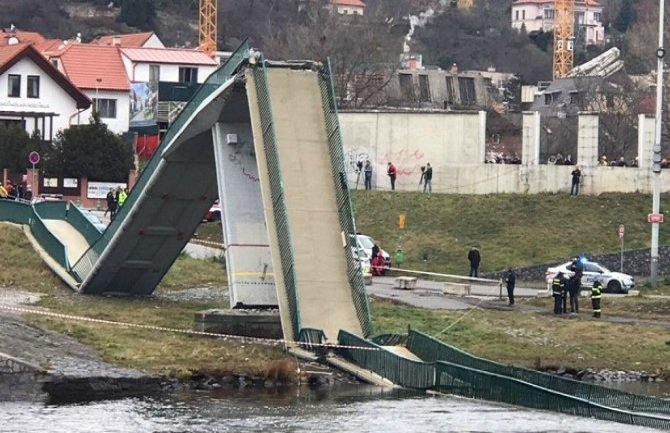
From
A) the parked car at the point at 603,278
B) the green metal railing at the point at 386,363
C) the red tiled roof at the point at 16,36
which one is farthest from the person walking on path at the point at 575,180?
the red tiled roof at the point at 16,36

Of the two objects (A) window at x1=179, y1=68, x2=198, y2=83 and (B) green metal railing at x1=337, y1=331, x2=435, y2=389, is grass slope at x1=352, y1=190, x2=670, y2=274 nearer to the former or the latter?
(B) green metal railing at x1=337, y1=331, x2=435, y2=389

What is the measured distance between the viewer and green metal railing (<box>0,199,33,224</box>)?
6106 cm

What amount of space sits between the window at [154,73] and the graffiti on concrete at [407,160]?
46764mm

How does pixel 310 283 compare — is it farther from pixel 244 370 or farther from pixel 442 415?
pixel 442 415

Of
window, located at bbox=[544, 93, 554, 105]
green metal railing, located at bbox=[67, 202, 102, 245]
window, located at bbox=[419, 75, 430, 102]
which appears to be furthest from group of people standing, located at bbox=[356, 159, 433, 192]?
window, located at bbox=[544, 93, 554, 105]

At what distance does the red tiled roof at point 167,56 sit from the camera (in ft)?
402

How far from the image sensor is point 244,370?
1560 inches

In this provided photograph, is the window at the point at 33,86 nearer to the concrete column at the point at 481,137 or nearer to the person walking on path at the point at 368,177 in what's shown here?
the person walking on path at the point at 368,177

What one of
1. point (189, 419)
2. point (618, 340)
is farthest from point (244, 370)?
point (618, 340)

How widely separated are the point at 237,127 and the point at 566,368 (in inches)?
387

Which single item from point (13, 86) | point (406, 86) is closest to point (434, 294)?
point (13, 86)

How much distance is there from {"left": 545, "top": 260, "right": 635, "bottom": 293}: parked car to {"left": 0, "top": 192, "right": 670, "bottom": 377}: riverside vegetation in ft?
4.70

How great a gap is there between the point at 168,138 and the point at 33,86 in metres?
56.5

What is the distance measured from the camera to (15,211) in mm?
62125
